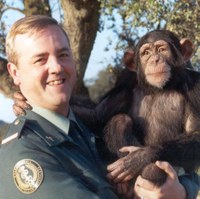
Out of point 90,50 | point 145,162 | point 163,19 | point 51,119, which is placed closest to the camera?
point 51,119

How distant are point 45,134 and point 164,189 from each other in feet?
2.21

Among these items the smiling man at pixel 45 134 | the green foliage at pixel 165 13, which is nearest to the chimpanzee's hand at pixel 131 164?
the smiling man at pixel 45 134

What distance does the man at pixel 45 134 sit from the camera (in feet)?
6.18

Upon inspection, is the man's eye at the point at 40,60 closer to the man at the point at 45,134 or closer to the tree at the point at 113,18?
the man at the point at 45,134

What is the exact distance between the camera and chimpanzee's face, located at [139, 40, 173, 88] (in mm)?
3270

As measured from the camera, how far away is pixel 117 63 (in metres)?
9.29

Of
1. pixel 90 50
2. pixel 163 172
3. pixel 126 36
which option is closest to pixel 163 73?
pixel 163 172

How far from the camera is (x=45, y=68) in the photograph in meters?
2.09

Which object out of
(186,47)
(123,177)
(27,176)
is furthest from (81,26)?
(27,176)

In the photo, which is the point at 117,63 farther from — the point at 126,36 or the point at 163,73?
the point at 163,73

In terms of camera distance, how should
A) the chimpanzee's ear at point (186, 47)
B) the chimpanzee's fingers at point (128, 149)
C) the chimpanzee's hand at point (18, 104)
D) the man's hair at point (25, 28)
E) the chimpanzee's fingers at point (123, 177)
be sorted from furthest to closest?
the chimpanzee's ear at point (186, 47) < the chimpanzee's fingers at point (128, 149) < the chimpanzee's hand at point (18, 104) < the chimpanzee's fingers at point (123, 177) < the man's hair at point (25, 28)

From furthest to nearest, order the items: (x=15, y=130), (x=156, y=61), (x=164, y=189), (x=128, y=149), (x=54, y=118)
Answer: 1. (x=156, y=61)
2. (x=128, y=149)
3. (x=164, y=189)
4. (x=54, y=118)
5. (x=15, y=130)

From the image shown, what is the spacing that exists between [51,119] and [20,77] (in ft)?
0.74

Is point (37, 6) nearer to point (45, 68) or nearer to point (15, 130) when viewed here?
point (45, 68)
